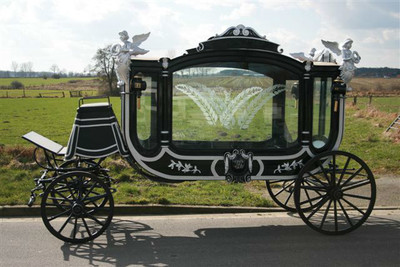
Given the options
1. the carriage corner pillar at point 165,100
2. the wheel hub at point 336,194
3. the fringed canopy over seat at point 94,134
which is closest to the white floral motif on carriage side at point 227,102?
the carriage corner pillar at point 165,100

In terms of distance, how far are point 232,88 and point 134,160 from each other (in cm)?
157

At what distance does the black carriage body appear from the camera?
5395 mm

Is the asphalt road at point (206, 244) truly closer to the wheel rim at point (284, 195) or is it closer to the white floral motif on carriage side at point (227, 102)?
the wheel rim at point (284, 195)

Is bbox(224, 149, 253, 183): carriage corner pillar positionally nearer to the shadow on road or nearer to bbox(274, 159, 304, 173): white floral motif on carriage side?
bbox(274, 159, 304, 173): white floral motif on carriage side

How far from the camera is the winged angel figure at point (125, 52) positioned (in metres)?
5.23

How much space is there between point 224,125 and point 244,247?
154 centimetres

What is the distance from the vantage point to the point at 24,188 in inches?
281

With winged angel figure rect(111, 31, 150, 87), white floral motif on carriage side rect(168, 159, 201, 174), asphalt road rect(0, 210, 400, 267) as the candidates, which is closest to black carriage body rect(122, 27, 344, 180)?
white floral motif on carriage side rect(168, 159, 201, 174)

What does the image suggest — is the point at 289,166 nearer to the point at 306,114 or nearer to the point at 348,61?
the point at 306,114

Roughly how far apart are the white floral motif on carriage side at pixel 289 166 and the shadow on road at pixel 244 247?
80 cm

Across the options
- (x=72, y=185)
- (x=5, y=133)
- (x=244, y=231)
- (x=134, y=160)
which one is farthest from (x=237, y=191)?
(x=5, y=133)

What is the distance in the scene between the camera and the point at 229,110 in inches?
221

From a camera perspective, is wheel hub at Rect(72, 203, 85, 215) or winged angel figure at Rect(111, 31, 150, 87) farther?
winged angel figure at Rect(111, 31, 150, 87)

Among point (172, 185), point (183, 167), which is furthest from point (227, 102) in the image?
point (172, 185)
